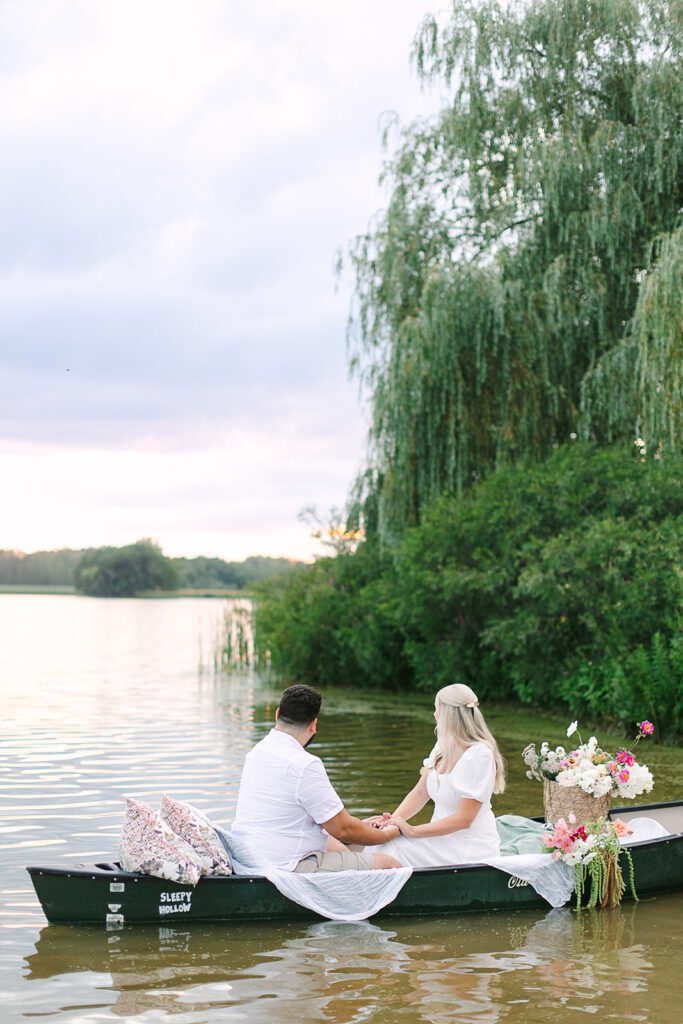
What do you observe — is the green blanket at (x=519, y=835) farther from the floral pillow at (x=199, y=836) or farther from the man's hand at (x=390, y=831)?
the floral pillow at (x=199, y=836)

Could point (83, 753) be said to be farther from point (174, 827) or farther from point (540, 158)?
point (540, 158)

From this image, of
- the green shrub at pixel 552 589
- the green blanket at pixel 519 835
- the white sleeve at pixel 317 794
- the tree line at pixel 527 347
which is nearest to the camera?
the white sleeve at pixel 317 794

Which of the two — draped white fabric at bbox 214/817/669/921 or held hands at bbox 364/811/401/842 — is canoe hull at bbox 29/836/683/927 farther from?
held hands at bbox 364/811/401/842

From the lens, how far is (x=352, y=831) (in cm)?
658

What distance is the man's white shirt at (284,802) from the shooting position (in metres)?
6.45

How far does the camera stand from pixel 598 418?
17.9 metres

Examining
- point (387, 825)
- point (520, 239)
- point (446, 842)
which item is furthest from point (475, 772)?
point (520, 239)

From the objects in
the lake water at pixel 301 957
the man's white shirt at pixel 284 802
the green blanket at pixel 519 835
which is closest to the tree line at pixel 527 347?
the lake water at pixel 301 957

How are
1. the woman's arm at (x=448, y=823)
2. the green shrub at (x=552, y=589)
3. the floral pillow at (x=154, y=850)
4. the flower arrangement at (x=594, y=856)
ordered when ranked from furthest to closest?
the green shrub at (x=552, y=589)
the flower arrangement at (x=594, y=856)
the woman's arm at (x=448, y=823)
the floral pillow at (x=154, y=850)

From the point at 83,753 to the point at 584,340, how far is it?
33.4 ft

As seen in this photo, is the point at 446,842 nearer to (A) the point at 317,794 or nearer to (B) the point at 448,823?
(B) the point at 448,823

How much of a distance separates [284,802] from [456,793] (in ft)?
3.46

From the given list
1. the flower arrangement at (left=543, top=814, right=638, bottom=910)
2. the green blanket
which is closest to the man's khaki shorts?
the green blanket

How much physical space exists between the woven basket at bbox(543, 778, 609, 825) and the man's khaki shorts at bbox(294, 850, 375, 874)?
1445 millimetres
